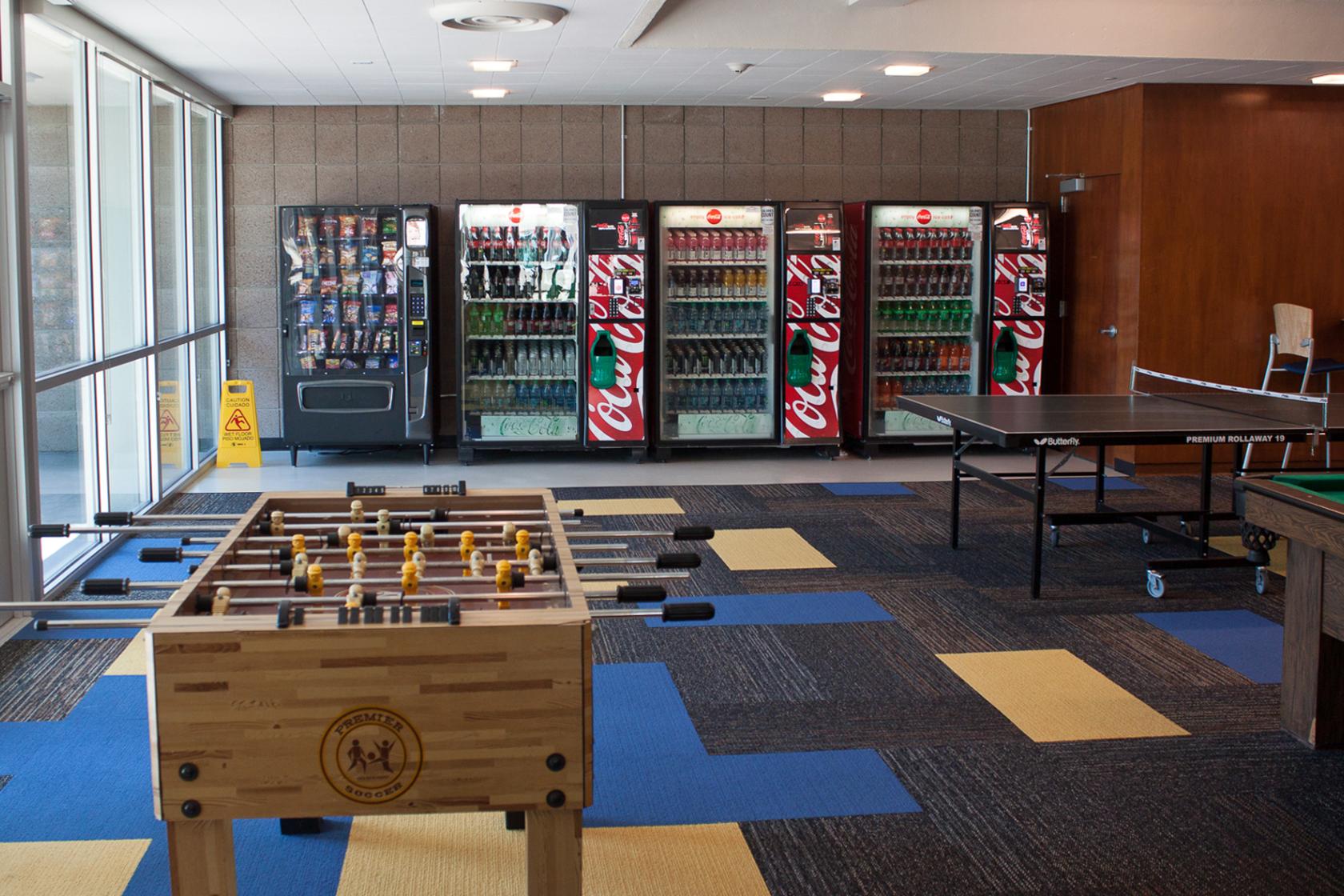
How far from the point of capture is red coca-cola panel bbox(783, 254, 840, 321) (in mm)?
8914

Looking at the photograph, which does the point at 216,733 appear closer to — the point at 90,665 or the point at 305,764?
the point at 305,764

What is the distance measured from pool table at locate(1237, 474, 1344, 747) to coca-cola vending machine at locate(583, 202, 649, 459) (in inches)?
207

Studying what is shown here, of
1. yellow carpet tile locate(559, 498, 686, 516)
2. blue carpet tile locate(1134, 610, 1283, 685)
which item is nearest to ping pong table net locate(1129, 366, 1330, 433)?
blue carpet tile locate(1134, 610, 1283, 685)

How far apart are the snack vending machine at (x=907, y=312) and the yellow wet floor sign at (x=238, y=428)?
13.7 feet

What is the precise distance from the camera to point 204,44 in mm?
6676

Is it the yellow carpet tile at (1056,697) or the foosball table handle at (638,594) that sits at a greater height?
the foosball table handle at (638,594)

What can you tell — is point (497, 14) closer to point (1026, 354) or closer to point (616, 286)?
point (616, 286)

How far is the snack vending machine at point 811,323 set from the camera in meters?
8.91

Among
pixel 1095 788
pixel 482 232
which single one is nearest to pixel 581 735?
pixel 1095 788

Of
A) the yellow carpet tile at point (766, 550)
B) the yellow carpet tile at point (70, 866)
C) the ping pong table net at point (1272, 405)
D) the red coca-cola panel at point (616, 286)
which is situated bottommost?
the yellow carpet tile at point (70, 866)

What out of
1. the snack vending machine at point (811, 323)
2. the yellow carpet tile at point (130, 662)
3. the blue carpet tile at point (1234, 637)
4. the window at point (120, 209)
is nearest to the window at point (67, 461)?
the window at point (120, 209)

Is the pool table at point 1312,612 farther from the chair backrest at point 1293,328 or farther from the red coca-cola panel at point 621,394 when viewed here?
the red coca-cola panel at point 621,394

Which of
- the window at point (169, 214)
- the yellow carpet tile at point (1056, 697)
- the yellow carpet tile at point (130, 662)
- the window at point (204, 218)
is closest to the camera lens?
the yellow carpet tile at point (1056, 697)

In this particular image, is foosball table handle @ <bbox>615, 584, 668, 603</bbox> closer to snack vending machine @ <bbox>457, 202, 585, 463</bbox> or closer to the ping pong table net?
the ping pong table net
